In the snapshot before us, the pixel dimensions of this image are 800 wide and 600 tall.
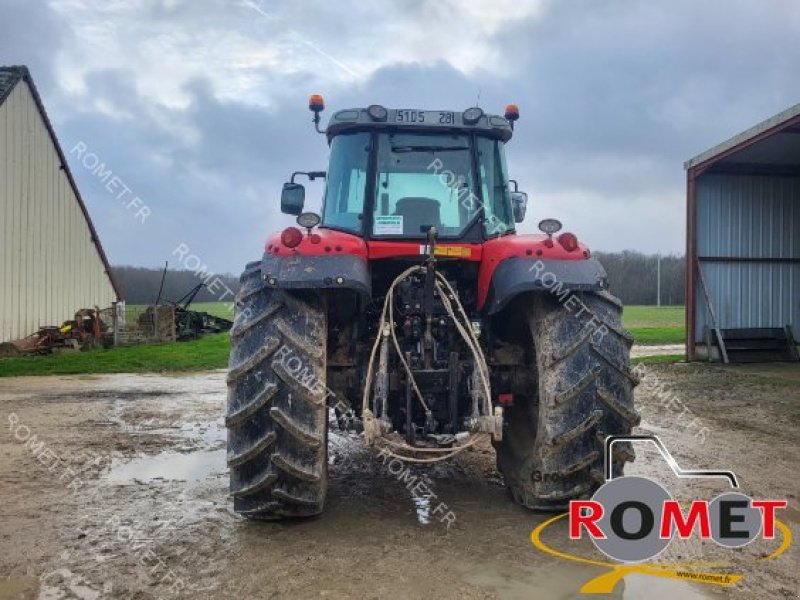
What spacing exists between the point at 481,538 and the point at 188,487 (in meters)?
2.21

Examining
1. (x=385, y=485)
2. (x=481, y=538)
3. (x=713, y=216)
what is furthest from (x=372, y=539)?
(x=713, y=216)

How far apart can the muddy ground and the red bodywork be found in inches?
58.0

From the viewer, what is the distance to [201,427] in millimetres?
7379

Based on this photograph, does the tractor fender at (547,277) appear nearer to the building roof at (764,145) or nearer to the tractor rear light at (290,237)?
the tractor rear light at (290,237)

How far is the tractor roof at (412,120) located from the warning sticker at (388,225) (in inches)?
25.6

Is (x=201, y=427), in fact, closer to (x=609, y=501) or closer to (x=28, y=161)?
(x=609, y=501)

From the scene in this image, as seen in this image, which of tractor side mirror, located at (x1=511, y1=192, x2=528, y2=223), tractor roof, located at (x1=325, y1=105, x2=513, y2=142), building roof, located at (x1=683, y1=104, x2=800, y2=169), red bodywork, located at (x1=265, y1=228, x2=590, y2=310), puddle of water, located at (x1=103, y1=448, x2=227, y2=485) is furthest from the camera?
building roof, located at (x1=683, y1=104, x2=800, y2=169)

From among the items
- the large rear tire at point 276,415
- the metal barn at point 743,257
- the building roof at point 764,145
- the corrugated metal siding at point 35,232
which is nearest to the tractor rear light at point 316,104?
the large rear tire at point 276,415

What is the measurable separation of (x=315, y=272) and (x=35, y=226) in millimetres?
15611

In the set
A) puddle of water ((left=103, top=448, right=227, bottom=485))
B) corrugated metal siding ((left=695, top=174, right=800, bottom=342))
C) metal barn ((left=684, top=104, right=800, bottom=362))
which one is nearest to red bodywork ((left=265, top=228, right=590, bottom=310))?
puddle of water ((left=103, top=448, right=227, bottom=485))

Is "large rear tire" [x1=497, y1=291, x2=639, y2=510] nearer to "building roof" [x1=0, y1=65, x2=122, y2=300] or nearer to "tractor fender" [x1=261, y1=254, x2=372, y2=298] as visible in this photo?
"tractor fender" [x1=261, y1=254, x2=372, y2=298]

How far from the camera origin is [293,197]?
522cm

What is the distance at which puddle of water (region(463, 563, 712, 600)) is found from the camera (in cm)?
305

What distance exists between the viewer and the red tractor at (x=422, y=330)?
146 inches
